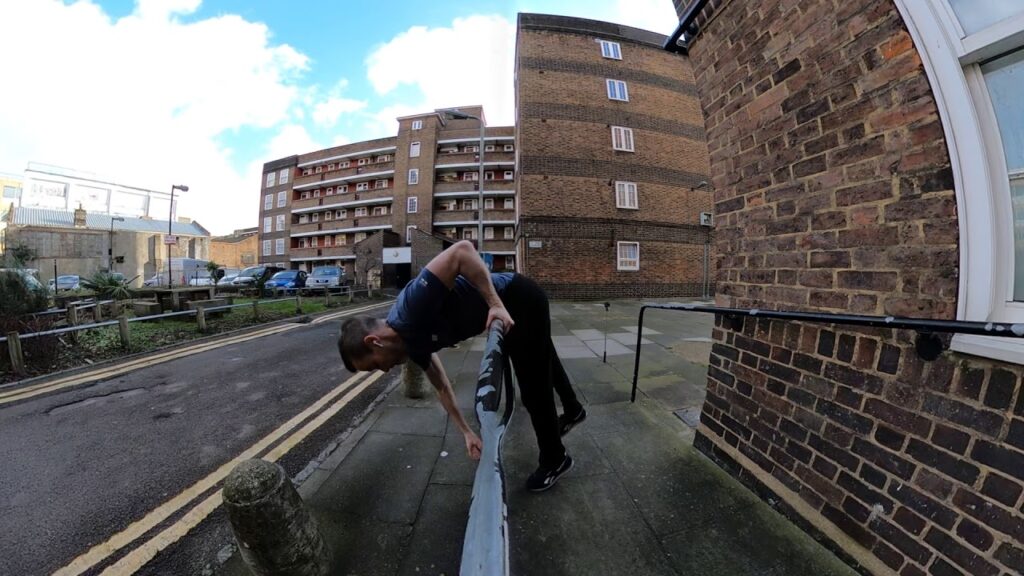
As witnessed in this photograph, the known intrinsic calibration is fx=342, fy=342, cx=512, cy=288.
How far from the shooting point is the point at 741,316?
7.73ft

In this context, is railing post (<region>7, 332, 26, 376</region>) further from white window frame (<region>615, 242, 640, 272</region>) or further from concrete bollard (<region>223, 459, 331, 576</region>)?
white window frame (<region>615, 242, 640, 272</region>)

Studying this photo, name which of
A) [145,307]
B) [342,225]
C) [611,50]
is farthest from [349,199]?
[145,307]

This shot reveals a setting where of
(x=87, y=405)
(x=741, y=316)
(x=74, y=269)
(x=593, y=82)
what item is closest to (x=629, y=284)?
(x=593, y=82)

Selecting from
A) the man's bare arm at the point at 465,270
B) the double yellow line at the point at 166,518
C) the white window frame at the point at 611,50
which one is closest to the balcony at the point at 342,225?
the white window frame at the point at 611,50

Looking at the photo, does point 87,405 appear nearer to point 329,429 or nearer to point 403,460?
point 329,429

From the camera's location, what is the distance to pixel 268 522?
150 cm

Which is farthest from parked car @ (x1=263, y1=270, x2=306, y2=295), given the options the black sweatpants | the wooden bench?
the black sweatpants

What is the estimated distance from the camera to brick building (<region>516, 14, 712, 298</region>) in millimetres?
16312

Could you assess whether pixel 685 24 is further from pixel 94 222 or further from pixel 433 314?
pixel 94 222

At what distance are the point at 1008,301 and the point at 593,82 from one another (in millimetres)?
19589

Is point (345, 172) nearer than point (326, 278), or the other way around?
point (326, 278)

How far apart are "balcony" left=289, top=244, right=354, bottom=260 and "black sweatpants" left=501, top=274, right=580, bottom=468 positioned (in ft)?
134

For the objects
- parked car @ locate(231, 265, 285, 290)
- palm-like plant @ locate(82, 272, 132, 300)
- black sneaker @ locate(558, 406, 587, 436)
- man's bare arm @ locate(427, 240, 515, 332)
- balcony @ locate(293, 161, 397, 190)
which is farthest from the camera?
balcony @ locate(293, 161, 397, 190)

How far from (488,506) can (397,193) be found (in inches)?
1570
